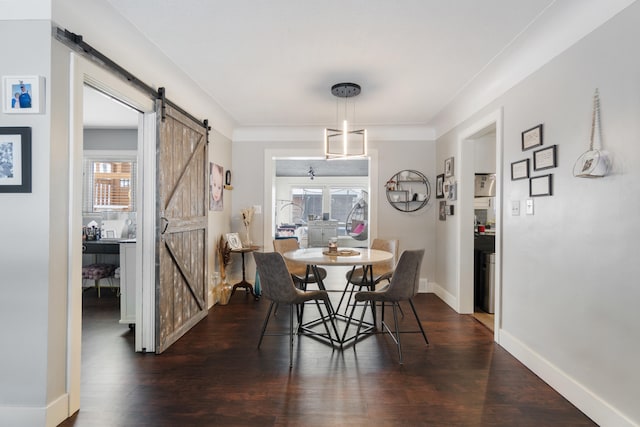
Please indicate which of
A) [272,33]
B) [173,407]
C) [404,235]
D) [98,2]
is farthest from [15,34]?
[404,235]

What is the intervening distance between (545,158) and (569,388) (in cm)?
152

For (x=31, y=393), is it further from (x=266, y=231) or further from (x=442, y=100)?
(x=442, y=100)

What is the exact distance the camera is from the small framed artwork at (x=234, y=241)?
179 inches

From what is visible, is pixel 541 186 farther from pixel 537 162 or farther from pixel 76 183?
pixel 76 183

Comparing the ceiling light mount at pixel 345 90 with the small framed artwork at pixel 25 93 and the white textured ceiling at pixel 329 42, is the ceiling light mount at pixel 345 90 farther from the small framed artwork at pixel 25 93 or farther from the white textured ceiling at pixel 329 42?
the small framed artwork at pixel 25 93

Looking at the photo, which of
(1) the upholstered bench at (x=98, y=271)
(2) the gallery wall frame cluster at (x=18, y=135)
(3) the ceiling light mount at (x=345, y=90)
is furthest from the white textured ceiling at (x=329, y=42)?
(1) the upholstered bench at (x=98, y=271)

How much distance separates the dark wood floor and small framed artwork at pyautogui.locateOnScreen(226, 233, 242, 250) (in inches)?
54.1

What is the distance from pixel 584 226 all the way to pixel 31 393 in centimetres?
329

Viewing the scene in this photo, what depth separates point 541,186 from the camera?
8.22 ft

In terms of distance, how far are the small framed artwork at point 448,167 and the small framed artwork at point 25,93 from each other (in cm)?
401

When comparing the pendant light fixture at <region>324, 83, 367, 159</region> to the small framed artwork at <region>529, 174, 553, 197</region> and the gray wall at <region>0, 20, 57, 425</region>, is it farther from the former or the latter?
the gray wall at <region>0, 20, 57, 425</region>

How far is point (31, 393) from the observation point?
188 centimetres

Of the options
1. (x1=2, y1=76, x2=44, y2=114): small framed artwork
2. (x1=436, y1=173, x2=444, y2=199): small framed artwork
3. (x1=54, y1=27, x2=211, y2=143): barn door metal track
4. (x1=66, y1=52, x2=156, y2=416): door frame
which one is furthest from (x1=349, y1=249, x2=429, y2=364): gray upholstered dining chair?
(x1=2, y1=76, x2=44, y2=114): small framed artwork

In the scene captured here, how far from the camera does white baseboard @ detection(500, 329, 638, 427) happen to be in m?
1.88
